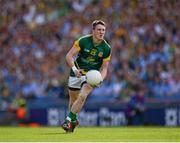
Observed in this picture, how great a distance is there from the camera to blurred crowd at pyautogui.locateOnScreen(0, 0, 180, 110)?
76.6ft

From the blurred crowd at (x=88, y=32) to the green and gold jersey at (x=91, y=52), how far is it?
32.5 feet

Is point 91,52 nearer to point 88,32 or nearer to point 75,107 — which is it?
point 75,107

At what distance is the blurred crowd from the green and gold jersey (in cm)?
990

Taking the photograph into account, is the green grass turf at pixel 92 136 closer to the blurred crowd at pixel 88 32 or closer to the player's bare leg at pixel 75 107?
the player's bare leg at pixel 75 107

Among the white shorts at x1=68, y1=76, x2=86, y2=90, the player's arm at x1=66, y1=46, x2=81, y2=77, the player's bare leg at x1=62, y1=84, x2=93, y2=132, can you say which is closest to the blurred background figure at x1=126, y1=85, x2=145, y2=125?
the white shorts at x1=68, y1=76, x2=86, y2=90

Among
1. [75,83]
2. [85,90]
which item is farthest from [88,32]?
[85,90]

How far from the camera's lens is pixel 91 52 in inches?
511

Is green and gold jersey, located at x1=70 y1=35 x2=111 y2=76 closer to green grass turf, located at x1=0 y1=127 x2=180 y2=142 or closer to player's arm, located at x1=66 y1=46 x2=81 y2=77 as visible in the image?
player's arm, located at x1=66 y1=46 x2=81 y2=77

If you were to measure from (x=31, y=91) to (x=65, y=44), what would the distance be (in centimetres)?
253

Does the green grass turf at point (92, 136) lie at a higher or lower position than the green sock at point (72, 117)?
lower

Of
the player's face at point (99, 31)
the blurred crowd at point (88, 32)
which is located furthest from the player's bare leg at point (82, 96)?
the blurred crowd at point (88, 32)

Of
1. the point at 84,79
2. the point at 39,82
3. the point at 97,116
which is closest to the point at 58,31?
the point at 39,82

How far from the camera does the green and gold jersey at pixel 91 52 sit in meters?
12.9

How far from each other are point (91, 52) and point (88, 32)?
1239 centimetres
